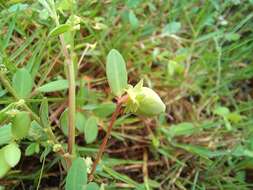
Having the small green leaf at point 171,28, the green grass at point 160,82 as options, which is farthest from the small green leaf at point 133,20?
the small green leaf at point 171,28

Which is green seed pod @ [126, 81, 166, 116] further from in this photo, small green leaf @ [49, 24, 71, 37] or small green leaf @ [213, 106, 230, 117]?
small green leaf @ [213, 106, 230, 117]

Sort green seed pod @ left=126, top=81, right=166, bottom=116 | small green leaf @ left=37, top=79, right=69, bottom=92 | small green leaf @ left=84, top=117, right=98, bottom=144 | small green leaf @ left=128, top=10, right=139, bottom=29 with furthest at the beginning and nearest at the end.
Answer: small green leaf @ left=128, top=10, right=139, bottom=29 → small green leaf @ left=84, top=117, right=98, bottom=144 → small green leaf @ left=37, top=79, right=69, bottom=92 → green seed pod @ left=126, top=81, right=166, bottom=116

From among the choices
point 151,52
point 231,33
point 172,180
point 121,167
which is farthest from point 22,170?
point 231,33

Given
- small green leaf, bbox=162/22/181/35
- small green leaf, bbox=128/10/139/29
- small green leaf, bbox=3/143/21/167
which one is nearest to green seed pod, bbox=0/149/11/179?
small green leaf, bbox=3/143/21/167

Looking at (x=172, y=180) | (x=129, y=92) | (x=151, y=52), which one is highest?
(x=151, y=52)

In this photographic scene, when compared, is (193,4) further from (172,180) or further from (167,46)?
(172,180)

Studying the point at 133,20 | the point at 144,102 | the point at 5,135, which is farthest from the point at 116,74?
the point at 133,20
